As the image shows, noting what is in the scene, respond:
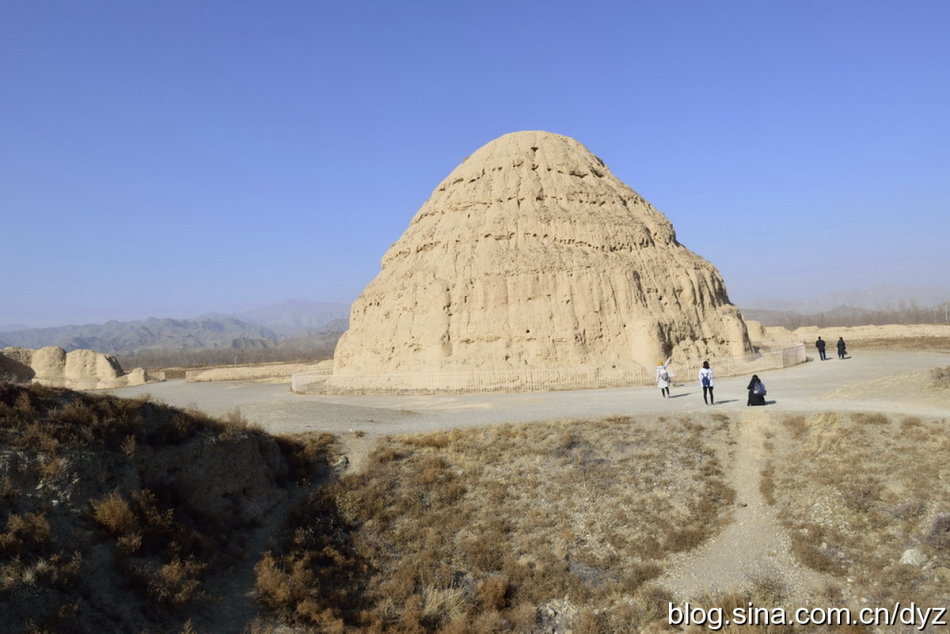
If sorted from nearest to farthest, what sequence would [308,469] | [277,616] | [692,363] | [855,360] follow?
[277,616] → [308,469] → [692,363] → [855,360]

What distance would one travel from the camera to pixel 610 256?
1199 inches

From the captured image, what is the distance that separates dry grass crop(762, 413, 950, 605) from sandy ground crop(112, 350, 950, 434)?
161cm

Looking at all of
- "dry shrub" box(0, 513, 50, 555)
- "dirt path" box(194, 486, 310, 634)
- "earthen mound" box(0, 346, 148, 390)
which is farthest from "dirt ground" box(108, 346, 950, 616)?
"earthen mound" box(0, 346, 148, 390)

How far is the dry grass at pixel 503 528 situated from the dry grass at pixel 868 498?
171 centimetres

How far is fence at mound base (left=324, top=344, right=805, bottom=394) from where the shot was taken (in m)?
26.6

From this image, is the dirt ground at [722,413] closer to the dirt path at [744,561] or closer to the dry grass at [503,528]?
the dirt path at [744,561]

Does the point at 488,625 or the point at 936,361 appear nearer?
the point at 488,625

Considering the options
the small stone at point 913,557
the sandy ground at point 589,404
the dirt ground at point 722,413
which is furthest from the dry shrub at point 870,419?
the small stone at point 913,557

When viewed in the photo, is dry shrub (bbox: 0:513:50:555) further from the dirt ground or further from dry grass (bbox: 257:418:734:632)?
the dirt ground

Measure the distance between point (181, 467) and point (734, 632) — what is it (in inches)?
425

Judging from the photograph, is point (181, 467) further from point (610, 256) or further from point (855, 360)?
point (855, 360)

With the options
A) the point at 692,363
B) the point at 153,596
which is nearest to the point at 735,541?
the point at 153,596

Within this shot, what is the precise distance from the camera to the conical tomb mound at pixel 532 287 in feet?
92.0

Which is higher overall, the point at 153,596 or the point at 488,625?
the point at 153,596
